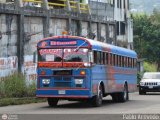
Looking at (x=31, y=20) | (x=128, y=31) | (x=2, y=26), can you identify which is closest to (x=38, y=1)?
(x=31, y=20)

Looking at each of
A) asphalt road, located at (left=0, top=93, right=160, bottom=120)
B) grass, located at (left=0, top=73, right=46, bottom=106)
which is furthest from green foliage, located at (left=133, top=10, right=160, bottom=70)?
asphalt road, located at (left=0, top=93, right=160, bottom=120)

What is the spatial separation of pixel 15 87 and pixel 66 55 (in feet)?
17.0

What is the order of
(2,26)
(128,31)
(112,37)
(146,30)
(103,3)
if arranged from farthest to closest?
(146,30), (128,31), (103,3), (112,37), (2,26)

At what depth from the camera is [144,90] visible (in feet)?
122

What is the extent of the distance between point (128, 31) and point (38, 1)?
1122 inches

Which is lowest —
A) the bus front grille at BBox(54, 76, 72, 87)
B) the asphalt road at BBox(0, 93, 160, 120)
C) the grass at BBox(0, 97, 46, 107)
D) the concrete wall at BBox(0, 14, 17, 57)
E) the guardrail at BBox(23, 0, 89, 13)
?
the asphalt road at BBox(0, 93, 160, 120)

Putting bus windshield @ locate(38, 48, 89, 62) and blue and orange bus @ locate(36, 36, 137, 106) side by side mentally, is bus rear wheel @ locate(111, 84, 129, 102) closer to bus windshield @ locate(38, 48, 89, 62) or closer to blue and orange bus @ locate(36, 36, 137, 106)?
blue and orange bus @ locate(36, 36, 137, 106)

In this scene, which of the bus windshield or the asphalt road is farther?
the bus windshield

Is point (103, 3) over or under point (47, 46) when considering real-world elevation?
over

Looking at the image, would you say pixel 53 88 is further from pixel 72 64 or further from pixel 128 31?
pixel 128 31

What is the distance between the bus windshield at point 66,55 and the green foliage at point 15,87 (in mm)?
4071

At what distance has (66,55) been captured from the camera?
21.7 m

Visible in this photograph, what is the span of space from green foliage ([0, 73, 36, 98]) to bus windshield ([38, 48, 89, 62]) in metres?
4.07

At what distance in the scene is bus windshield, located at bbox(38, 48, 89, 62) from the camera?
70.6 ft
